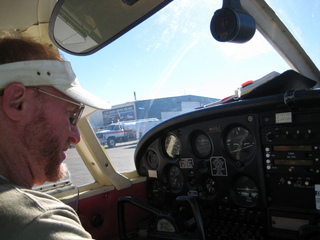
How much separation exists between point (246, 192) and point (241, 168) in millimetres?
202

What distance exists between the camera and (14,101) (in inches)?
34.4

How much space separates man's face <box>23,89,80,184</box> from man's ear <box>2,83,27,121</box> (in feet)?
0.15

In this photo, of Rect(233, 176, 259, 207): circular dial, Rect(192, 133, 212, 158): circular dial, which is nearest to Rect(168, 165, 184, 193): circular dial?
Rect(192, 133, 212, 158): circular dial

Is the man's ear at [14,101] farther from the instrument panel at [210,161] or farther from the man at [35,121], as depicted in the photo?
the instrument panel at [210,161]

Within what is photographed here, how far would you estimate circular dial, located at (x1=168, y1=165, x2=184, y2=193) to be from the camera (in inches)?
102

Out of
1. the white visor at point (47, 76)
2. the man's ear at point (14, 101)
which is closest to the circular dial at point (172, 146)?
the white visor at point (47, 76)

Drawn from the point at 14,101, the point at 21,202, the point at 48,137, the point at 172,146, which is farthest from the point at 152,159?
the point at 21,202

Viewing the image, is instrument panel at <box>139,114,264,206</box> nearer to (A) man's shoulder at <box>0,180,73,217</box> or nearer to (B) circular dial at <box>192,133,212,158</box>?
(B) circular dial at <box>192,133,212,158</box>

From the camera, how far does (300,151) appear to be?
1.90 metres

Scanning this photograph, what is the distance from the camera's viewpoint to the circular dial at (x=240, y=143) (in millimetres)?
2203

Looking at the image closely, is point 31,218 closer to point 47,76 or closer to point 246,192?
point 47,76

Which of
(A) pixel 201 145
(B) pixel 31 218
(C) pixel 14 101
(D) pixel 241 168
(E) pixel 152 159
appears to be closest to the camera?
(B) pixel 31 218

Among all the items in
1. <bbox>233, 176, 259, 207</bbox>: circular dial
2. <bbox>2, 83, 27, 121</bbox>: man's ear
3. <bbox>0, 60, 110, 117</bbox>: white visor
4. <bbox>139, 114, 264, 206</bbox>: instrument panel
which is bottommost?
<bbox>233, 176, 259, 207</bbox>: circular dial

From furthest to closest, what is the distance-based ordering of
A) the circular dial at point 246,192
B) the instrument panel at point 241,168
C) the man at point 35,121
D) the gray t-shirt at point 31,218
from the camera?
the circular dial at point 246,192
the instrument panel at point 241,168
the man at point 35,121
the gray t-shirt at point 31,218
